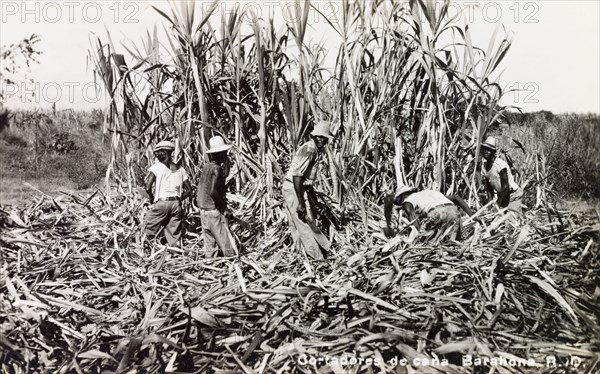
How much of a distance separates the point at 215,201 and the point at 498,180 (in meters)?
2.43

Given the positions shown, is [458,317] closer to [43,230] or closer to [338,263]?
[338,263]

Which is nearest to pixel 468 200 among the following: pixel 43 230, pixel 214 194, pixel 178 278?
pixel 214 194

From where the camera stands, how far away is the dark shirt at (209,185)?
11.7 ft

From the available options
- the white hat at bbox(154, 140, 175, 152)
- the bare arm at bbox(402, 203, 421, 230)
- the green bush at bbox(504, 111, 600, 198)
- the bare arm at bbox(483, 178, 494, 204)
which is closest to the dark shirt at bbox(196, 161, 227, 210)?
the white hat at bbox(154, 140, 175, 152)

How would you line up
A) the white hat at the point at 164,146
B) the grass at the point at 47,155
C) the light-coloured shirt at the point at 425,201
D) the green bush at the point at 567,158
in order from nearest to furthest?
the light-coloured shirt at the point at 425,201
the green bush at the point at 567,158
the white hat at the point at 164,146
the grass at the point at 47,155

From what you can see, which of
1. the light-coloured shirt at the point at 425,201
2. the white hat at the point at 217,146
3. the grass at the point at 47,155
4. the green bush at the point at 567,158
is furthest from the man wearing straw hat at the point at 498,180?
the grass at the point at 47,155

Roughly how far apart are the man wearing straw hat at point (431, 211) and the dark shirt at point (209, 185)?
1253mm

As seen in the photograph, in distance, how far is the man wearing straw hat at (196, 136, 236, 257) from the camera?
3.57 meters

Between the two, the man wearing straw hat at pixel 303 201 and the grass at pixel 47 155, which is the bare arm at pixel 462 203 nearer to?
the man wearing straw hat at pixel 303 201

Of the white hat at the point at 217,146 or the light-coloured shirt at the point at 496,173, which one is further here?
the light-coloured shirt at the point at 496,173

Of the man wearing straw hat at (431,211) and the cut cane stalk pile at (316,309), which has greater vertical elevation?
the man wearing straw hat at (431,211)

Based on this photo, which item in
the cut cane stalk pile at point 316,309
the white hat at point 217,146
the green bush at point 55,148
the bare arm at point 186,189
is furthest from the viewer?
the green bush at point 55,148

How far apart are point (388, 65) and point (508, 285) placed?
2119 mm

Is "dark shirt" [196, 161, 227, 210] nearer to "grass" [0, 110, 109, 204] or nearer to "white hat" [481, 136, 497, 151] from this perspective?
"white hat" [481, 136, 497, 151]
